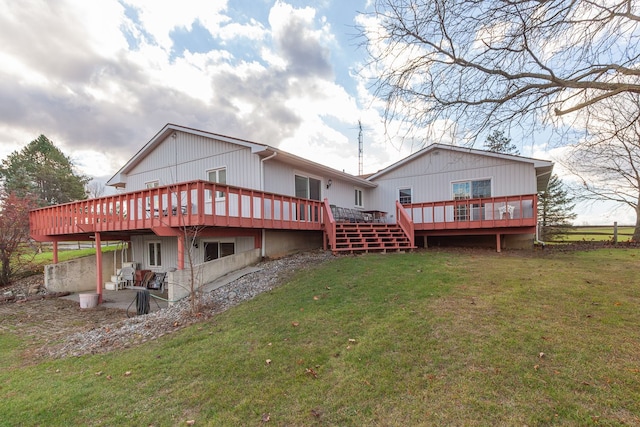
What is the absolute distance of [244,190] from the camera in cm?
860

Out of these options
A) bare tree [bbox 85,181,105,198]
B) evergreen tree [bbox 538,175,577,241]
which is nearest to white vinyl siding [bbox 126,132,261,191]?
evergreen tree [bbox 538,175,577,241]

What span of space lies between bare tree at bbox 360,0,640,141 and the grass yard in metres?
3.10

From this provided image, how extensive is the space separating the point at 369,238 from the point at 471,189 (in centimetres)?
647

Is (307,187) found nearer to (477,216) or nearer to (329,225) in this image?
(329,225)

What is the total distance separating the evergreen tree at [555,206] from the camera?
22966 mm

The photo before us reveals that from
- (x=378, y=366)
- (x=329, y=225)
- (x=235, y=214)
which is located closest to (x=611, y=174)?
(x=329, y=225)

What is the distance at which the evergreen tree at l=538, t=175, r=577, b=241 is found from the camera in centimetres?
2297

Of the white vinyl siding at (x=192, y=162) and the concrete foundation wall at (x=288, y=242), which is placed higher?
the white vinyl siding at (x=192, y=162)

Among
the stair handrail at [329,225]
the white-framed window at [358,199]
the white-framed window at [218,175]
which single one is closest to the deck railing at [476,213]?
the white-framed window at [358,199]

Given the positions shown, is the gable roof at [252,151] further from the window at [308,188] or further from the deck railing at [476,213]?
the deck railing at [476,213]

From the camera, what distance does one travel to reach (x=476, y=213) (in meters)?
11.5

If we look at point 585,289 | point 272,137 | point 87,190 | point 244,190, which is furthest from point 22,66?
point 87,190

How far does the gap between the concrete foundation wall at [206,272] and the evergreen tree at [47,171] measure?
38785 mm

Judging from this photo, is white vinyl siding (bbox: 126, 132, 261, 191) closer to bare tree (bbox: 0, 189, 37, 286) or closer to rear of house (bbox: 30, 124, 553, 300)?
rear of house (bbox: 30, 124, 553, 300)
